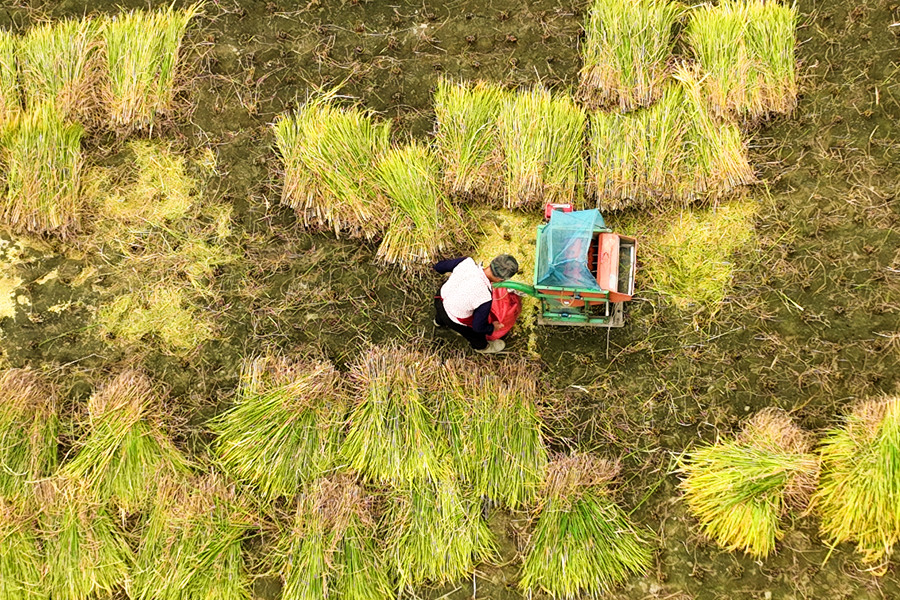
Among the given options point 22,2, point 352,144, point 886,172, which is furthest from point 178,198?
point 886,172

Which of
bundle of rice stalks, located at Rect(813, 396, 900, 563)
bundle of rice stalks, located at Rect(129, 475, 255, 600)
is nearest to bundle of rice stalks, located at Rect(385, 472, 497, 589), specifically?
bundle of rice stalks, located at Rect(129, 475, 255, 600)

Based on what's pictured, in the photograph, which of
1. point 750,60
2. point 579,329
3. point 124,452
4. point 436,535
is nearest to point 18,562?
point 124,452

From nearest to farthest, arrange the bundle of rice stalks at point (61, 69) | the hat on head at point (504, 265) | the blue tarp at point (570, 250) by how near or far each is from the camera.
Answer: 1. the hat on head at point (504, 265)
2. the blue tarp at point (570, 250)
3. the bundle of rice stalks at point (61, 69)

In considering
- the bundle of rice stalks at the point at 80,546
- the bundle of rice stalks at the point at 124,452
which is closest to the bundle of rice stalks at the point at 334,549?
the bundle of rice stalks at the point at 124,452

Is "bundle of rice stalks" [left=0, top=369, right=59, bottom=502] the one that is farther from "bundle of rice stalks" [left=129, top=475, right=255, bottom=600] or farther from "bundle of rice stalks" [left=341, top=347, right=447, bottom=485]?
"bundle of rice stalks" [left=341, top=347, right=447, bottom=485]

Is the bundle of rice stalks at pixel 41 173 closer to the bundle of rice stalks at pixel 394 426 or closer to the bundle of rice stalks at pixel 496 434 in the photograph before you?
the bundle of rice stalks at pixel 394 426

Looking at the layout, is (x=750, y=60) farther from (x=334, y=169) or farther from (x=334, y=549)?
(x=334, y=549)
